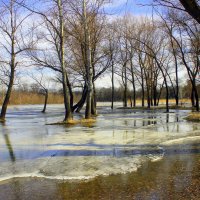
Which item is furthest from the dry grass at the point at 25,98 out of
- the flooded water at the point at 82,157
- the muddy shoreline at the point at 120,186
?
the muddy shoreline at the point at 120,186

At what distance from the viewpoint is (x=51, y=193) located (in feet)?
20.9

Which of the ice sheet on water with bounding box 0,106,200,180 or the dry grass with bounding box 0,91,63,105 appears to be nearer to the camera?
the ice sheet on water with bounding box 0,106,200,180

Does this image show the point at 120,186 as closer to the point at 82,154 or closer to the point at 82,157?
Result: the point at 82,157

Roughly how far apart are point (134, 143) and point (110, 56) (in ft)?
69.9

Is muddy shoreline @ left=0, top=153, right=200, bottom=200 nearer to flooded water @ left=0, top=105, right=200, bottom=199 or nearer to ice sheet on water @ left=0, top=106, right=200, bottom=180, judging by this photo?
flooded water @ left=0, top=105, right=200, bottom=199

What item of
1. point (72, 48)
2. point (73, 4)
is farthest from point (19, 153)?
point (72, 48)

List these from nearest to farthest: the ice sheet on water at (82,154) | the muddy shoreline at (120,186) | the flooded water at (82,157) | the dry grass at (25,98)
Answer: the muddy shoreline at (120,186), the flooded water at (82,157), the ice sheet on water at (82,154), the dry grass at (25,98)

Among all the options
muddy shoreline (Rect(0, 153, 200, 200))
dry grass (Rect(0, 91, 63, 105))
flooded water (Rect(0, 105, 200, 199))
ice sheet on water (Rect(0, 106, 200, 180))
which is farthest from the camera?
dry grass (Rect(0, 91, 63, 105))

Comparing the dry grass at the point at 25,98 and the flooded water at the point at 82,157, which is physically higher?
the dry grass at the point at 25,98

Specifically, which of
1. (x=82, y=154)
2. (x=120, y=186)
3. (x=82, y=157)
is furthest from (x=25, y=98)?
(x=120, y=186)

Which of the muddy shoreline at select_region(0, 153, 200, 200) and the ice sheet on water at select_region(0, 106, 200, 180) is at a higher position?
the ice sheet on water at select_region(0, 106, 200, 180)

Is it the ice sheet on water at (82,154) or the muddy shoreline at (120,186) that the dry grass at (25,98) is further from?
the muddy shoreline at (120,186)

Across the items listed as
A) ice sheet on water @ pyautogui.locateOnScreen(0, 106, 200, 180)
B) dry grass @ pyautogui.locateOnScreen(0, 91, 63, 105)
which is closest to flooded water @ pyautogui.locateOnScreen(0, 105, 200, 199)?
ice sheet on water @ pyautogui.locateOnScreen(0, 106, 200, 180)

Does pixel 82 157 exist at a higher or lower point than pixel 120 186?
higher
